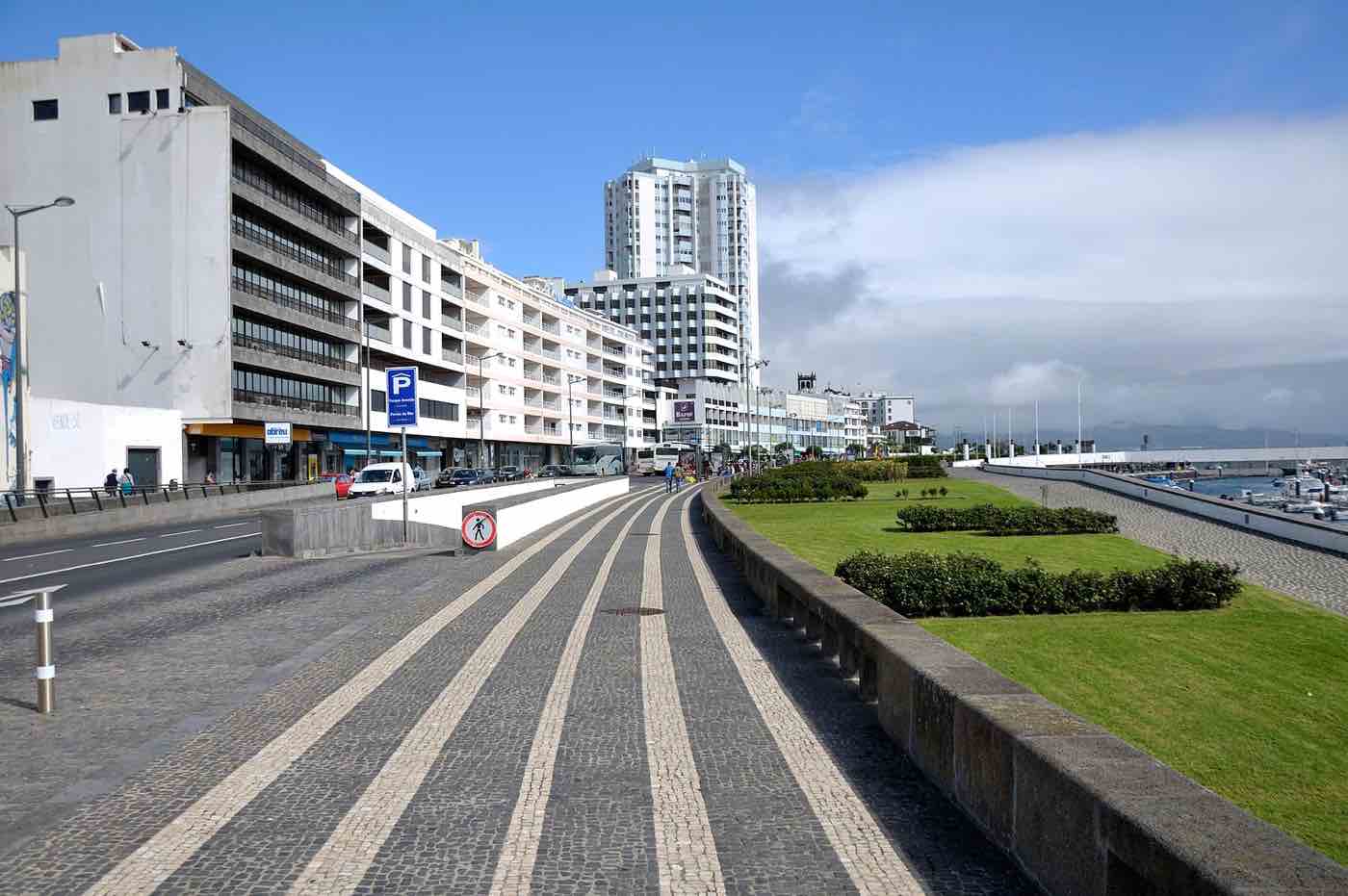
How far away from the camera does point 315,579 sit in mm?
16844

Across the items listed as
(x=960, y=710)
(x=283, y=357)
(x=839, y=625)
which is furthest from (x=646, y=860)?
(x=283, y=357)

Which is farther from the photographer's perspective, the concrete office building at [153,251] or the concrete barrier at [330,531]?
the concrete office building at [153,251]

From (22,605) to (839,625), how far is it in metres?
11.8

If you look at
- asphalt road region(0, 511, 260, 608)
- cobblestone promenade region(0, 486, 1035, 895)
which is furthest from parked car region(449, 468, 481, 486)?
cobblestone promenade region(0, 486, 1035, 895)

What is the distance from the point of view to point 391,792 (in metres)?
5.75

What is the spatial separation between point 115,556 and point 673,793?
20.7 metres

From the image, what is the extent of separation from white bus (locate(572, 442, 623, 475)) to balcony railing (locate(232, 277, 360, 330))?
21.8 meters

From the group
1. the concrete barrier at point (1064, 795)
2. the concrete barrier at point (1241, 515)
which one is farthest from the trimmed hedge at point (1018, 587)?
the concrete barrier at point (1241, 515)

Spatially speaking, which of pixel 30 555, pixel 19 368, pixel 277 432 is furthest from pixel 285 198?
pixel 30 555

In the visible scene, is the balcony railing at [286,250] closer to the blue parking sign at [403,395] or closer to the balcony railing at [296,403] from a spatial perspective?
the balcony railing at [296,403]

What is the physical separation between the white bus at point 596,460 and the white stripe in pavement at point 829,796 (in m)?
70.5

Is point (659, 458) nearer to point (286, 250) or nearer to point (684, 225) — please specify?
point (286, 250)

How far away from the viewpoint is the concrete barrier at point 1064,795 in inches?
128

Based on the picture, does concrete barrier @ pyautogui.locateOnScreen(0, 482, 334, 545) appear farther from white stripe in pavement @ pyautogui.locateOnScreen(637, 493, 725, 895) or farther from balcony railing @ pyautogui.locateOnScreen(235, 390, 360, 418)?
white stripe in pavement @ pyautogui.locateOnScreen(637, 493, 725, 895)
